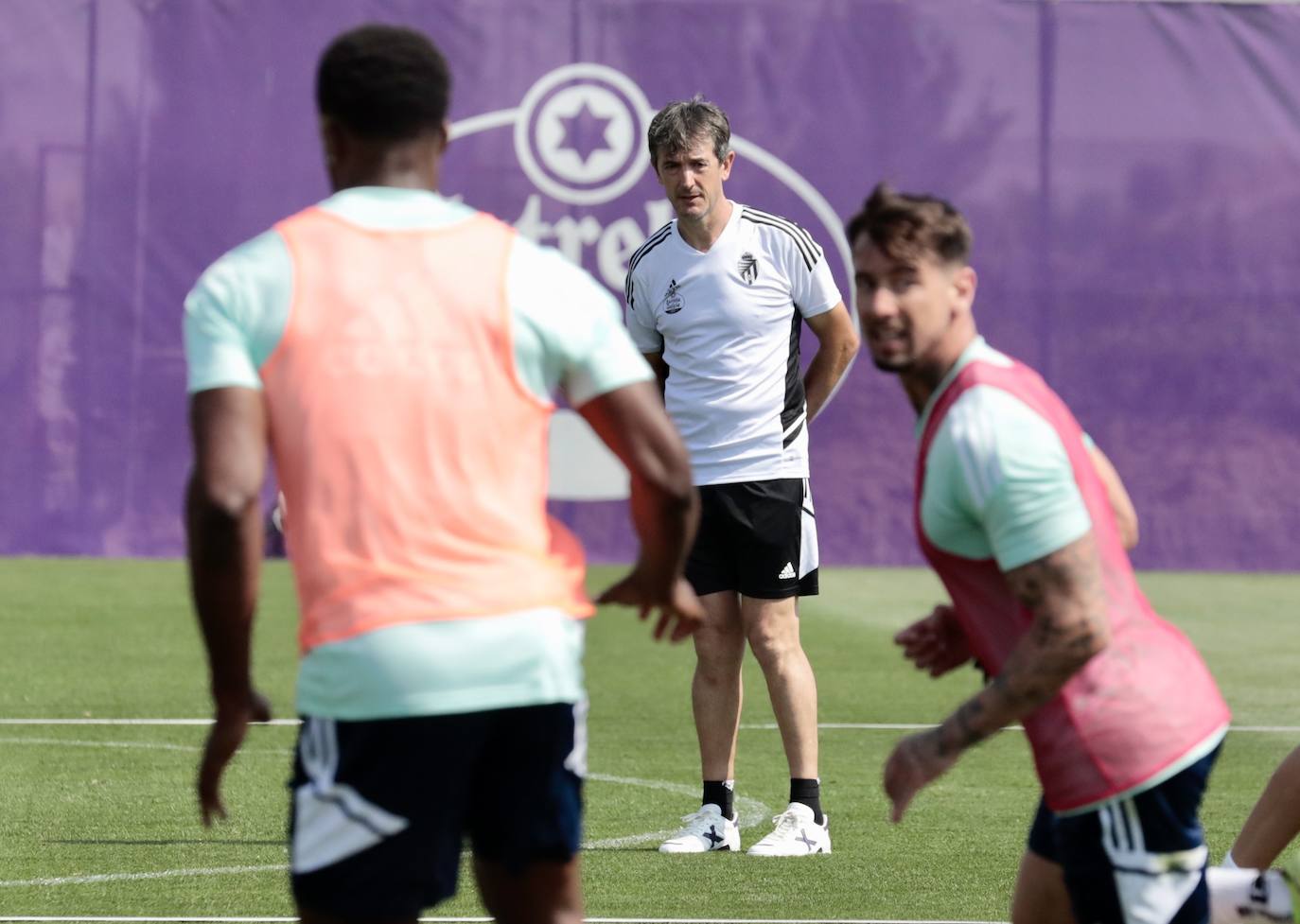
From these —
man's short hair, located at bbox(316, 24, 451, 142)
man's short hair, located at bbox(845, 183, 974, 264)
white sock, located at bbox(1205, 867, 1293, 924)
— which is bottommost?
white sock, located at bbox(1205, 867, 1293, 924)

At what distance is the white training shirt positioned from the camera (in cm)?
670

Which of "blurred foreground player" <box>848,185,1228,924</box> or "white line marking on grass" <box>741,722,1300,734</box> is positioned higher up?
"blurred foreground player" <box>848,185,1228,924</box>

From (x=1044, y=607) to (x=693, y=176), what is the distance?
3600 mm

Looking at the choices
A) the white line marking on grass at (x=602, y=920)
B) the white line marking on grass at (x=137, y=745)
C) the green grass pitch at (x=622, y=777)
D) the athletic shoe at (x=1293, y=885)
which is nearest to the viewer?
the athletic shoe at (x=1293, y=885)

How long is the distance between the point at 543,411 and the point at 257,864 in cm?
324

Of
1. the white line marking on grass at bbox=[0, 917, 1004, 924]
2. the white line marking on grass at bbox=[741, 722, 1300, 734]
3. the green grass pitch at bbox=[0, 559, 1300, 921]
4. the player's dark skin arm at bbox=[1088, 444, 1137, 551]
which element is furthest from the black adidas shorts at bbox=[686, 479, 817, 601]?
the player's dark skin arm at bbox=[1088, 444, 1137, 551]

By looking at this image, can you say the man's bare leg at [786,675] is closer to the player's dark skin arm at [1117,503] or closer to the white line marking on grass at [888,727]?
the white line marking on grass at [888,727]

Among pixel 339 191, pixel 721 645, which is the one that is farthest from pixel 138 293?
pixel 339 191

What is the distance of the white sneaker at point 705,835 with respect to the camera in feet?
20.7

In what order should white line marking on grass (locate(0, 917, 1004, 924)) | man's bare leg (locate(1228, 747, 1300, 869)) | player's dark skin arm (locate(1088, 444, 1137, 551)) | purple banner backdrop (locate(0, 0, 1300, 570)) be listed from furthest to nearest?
1. purple banner backdrop (locate(0, 0, 1300, 570))
2. white line marking on grass (locate(0, 917, 1004, 924))
3. man's bare leg (locate(1228, 747, 1300, 869))
4. player's dark skin arm (locate(1088, 444, 1137, 551))

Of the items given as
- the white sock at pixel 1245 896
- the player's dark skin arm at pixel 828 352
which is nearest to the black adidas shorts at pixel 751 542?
the player's dark skin arm at pixel 828 352

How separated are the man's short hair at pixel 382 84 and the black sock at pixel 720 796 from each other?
11.7 ft

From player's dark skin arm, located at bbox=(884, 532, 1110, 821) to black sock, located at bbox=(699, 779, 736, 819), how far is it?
127 inches

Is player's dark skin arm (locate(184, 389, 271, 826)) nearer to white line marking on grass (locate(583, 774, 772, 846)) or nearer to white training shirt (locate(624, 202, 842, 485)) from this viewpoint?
white line marking on grass (locate(583, 774, 772, 846))
